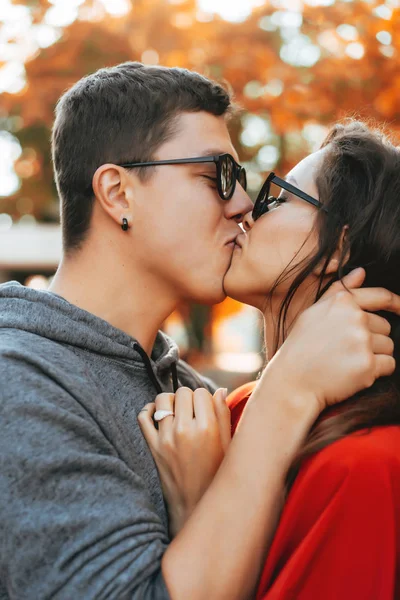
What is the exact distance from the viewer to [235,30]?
27.9 ft

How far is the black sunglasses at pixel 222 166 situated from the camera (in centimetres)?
276

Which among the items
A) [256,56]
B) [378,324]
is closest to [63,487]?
[378,324]

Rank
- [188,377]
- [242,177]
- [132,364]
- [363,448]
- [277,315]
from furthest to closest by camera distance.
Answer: [188,377] → [242,177] → [277,315] → [132,364] → [363,448]

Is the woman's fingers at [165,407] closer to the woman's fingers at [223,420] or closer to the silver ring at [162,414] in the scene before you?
the silver ring at [162,414]

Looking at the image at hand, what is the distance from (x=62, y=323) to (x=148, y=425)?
0.46 m

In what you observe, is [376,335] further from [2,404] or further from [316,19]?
[316,19]

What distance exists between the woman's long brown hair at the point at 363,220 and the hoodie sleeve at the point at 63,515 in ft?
2.25

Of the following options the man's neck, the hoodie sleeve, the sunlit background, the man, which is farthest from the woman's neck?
the sunlit background

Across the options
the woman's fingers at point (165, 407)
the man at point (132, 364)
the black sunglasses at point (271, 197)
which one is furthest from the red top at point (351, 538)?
the black sunglasses at point (271, 197)

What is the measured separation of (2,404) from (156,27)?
25.6 feet

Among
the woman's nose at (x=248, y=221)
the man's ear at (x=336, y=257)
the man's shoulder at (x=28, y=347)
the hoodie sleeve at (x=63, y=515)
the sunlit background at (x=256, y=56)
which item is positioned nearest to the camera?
the hoodie sleeve at (x=63, y=515)

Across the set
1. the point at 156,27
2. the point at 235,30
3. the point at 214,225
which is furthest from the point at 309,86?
the point at 214,225

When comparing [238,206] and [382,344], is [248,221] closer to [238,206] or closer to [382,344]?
[238,206]

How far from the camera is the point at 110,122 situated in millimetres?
2791
